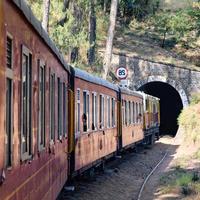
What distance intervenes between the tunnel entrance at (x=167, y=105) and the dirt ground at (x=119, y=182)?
88.3 feet

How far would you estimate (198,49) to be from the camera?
5950 centimetres

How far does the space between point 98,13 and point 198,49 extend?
2101cm

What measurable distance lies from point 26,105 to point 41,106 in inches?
51.2

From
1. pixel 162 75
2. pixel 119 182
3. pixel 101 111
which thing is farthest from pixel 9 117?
pixel 162 75

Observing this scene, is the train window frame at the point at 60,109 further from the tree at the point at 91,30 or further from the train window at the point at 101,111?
the tree at the point at 91,30

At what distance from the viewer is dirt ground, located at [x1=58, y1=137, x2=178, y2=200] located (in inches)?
599

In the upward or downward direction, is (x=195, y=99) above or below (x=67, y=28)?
below

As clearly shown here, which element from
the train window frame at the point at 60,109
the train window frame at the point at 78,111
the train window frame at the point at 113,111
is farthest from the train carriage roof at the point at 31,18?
the train window frame at the point at 113,111

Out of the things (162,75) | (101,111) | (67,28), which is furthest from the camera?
(162,75)

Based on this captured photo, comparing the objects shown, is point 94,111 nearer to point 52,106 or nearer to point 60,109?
point 60,109

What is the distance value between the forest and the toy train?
11.7 m

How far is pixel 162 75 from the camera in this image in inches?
1887

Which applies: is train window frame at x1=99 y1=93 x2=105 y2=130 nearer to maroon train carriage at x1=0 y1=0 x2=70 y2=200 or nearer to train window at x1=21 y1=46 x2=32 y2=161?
maroon train carriage at x1=0 y1=0 x2=70 y2=200

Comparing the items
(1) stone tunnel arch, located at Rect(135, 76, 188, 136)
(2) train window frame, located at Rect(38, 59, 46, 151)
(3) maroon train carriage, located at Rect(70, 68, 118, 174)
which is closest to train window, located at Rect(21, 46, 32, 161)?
(2) train window frame, located at Rect(38, 59, 46, 151)
